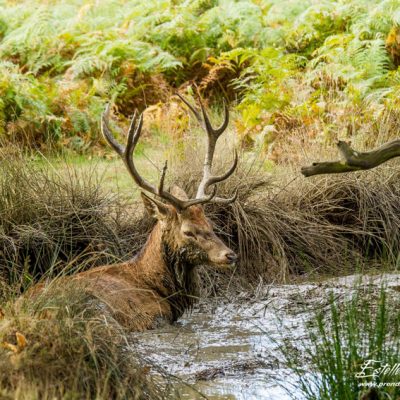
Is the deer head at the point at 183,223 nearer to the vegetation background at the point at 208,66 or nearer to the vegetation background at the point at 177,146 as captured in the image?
the vegetation background at the point at 177,146

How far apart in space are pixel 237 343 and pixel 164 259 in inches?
39.4

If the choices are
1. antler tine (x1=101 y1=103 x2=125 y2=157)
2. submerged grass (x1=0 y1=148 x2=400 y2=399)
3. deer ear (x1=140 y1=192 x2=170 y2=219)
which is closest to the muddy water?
submerged grass (x1=0 y1=148 x2=400 y2=399)

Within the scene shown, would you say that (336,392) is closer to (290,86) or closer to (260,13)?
(290,86)

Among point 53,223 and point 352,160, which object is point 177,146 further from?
point 352,160

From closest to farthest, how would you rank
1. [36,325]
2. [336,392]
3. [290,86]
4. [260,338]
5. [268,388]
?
[336,392], [36,325], [268,388], [260,338], [290,86]

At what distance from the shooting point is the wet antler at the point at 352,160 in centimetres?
477

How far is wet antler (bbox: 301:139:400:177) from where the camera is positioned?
15.6 feet

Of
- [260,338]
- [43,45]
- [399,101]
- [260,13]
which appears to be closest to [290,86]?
[399,101]

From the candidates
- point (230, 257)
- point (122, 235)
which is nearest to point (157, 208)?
point (230, 257)

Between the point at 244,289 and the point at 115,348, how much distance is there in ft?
11.2

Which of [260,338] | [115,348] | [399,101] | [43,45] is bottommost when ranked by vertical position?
[260,338]

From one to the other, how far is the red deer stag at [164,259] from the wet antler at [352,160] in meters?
2.02

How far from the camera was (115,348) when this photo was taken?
185 inches

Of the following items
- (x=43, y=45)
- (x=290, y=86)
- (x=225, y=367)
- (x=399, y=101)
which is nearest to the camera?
(x=225, y=367)
